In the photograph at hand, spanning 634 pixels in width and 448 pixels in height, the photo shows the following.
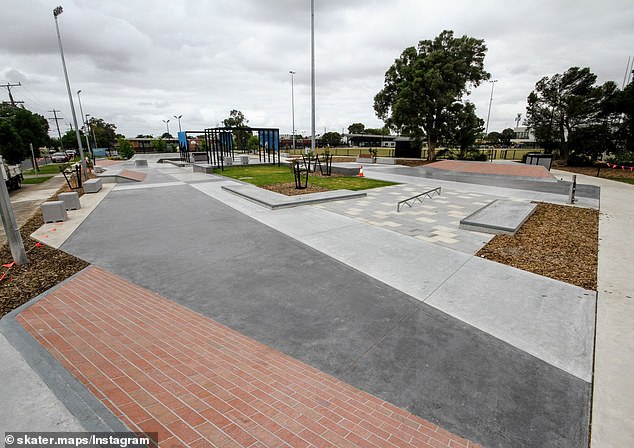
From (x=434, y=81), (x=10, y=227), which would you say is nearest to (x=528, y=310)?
(x=10, y=227)

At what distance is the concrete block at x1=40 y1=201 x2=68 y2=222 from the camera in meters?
10.6

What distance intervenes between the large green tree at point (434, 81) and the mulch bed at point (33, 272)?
2945 cm

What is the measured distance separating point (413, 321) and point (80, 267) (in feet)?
23.4

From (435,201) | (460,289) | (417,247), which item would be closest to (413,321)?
(460,289)

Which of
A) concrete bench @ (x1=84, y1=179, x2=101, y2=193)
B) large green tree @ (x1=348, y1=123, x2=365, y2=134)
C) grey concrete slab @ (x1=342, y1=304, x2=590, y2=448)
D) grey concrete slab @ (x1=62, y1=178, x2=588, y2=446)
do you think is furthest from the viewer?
large green tree @ (x1=348, y1=123, x2=365, y2=134)

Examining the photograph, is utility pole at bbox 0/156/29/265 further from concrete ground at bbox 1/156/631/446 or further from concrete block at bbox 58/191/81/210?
concrete block at bbox 58/191/81/210

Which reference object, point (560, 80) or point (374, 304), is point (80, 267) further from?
point (560, 80)

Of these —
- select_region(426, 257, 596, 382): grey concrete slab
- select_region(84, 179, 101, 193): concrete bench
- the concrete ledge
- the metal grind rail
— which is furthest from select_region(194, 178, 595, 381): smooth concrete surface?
select_region(84, 179, 101, 193): concrete bench

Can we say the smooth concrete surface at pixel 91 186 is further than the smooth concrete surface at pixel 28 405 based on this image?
Yes

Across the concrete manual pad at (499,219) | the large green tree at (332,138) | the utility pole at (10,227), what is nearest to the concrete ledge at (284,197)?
the concrete manual pad at (499,219)

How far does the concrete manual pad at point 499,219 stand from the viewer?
30.6 feet

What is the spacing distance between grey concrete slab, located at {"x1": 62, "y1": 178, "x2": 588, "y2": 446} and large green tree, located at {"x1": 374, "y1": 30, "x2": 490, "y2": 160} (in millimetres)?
24998

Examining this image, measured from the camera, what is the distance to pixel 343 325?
4.73 metres

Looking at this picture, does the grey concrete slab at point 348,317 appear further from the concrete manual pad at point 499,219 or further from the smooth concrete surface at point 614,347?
the concrete manual pad at point 499,219
